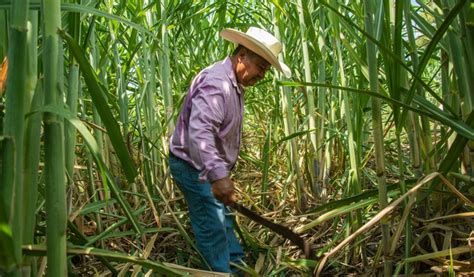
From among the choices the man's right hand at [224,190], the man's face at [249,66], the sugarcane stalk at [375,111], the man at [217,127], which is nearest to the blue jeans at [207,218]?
the man at [217,127]

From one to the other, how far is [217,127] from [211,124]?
0.05 m

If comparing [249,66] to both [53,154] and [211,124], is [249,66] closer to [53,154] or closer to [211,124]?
[211,124]

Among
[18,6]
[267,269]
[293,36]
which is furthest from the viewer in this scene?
[293,36]

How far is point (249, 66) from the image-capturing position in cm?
165

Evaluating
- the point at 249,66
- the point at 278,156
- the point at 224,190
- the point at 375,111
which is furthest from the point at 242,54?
the point at 278,156

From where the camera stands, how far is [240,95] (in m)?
1.68

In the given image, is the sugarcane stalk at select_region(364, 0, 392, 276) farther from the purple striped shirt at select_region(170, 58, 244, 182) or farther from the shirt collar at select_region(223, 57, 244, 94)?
the shirt collar at select_region(223, 57, 244, 94)

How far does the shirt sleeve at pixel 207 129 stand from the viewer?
4.75ft

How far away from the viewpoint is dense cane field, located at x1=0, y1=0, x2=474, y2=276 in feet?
→ 2.15

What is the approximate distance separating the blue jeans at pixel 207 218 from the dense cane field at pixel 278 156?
0.08 metres

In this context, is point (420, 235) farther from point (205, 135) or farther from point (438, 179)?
point (205, 135)

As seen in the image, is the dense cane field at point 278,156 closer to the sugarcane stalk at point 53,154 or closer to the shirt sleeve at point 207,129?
the sugarcane stalk at point 53,154

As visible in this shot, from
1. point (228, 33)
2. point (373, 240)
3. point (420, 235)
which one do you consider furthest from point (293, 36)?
point (420, 235)

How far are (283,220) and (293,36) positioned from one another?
722mm
